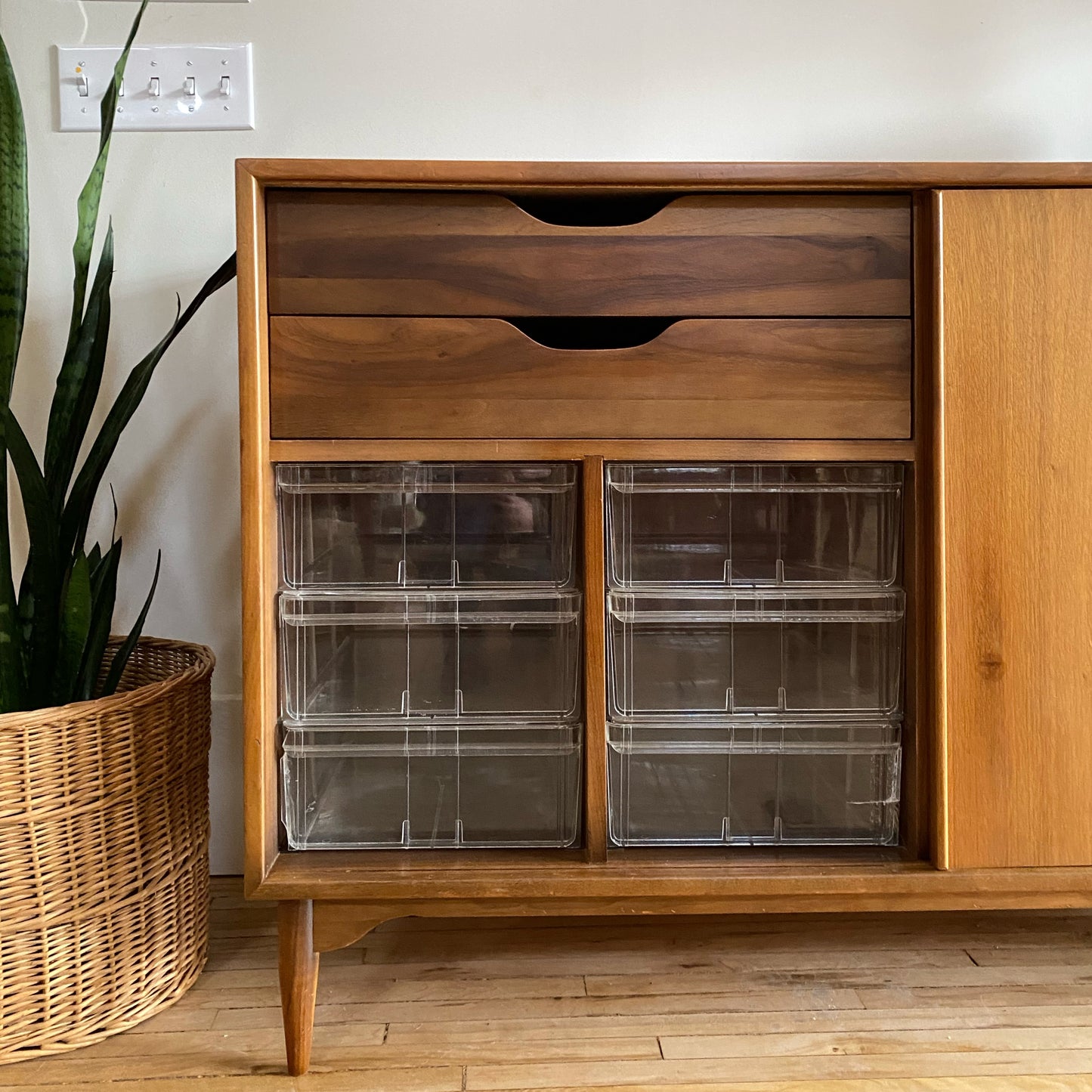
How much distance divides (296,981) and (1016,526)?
34.4 inches

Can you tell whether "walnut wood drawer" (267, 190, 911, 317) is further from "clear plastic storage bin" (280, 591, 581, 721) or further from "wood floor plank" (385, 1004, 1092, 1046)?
"wood floor plank" (385, 1004, 1092, 1046)

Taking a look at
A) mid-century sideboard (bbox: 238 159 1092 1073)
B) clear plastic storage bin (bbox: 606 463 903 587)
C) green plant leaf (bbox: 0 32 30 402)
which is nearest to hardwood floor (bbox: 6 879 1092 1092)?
mid-century sideboard (bbox: 238 159 1092 1073)

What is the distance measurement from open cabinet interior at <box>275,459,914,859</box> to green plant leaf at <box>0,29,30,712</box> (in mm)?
286

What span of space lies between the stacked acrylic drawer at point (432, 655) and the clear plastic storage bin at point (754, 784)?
7 centimetres

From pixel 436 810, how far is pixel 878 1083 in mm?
525

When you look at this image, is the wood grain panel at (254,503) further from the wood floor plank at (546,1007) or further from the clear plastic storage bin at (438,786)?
the wood floor plank at (546,1007)

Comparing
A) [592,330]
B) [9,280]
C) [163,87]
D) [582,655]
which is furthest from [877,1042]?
[163,87]

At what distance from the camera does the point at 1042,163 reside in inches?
33.9

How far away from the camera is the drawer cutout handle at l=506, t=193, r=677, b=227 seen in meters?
0.91

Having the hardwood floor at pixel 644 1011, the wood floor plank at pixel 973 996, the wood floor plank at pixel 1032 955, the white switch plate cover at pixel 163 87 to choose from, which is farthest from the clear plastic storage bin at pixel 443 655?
the white switch plate cover at pixel 163 87

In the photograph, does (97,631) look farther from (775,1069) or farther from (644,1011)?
(775,1069)

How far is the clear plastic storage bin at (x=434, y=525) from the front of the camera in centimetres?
95

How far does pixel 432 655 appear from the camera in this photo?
3.23 ft

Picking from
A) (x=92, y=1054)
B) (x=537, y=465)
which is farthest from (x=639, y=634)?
(x=92, y=1054)
